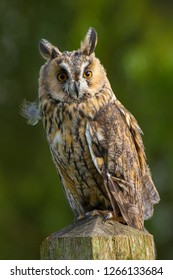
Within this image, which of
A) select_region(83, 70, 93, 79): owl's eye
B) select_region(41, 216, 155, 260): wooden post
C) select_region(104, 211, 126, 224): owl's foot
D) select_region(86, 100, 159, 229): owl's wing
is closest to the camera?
select_region(41, 216, 155, 260): wooden post

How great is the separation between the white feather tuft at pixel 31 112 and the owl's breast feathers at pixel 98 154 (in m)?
0.08

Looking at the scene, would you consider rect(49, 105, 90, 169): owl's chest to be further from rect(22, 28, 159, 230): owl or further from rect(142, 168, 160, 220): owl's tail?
rect(142, 168, 160, 220): owl's tail

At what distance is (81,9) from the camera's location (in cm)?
822

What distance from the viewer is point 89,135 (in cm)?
441

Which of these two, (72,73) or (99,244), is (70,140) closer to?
(72,73)

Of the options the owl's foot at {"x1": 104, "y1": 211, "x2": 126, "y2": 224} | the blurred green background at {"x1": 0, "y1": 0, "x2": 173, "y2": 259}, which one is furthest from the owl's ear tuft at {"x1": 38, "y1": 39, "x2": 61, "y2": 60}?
the blurred green background at {"x1": 0, "y1": 0, "x2": 173, "y2": 259}

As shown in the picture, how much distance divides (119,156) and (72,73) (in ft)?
1.54

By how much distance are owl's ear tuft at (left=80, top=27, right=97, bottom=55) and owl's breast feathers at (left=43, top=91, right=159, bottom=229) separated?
0.77ft

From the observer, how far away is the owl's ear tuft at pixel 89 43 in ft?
14.8

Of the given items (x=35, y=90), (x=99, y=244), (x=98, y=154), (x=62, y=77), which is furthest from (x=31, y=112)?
(x=35, y=90)

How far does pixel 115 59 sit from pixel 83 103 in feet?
12.7

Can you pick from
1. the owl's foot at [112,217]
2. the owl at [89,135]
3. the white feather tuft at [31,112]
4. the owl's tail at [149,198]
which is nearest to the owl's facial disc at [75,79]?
the owl at [89,135]

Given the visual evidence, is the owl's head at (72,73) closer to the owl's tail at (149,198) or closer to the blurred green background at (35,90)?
the owl's tail at (149,198)

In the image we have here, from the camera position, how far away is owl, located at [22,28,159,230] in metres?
4.39
